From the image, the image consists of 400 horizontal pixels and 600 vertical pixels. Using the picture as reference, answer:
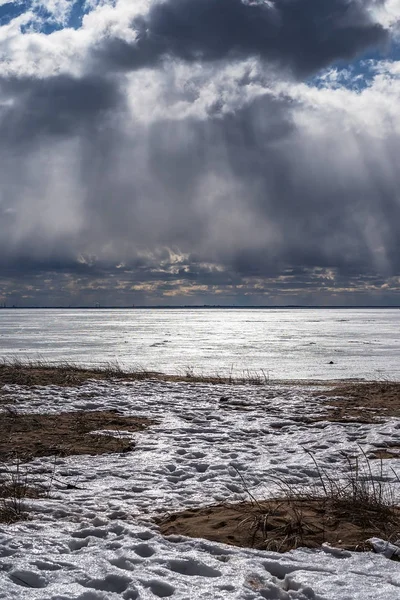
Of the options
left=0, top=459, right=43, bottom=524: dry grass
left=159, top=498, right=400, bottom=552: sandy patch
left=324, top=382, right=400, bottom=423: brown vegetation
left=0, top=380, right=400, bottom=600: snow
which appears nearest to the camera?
left=0, top=380, right=400, bottom=600: snow

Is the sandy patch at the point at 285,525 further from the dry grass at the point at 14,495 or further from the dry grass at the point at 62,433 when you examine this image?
the dry grass at the point at 62,433

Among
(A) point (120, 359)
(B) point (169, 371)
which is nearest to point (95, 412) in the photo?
→ (B) point (169, 371)

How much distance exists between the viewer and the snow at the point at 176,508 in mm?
4477

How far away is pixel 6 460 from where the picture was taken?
8.69m

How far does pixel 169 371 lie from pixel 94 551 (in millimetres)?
23778

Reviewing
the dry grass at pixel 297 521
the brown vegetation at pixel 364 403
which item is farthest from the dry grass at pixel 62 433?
the brown vegetation at pixel 364 403

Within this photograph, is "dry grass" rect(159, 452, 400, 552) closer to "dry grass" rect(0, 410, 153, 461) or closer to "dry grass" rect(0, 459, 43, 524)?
"dry grass" rect(0, 459, 43, 524)

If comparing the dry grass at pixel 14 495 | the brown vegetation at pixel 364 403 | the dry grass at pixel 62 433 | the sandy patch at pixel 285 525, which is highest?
the dry grass at pixel 14 495

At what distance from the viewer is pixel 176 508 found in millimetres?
6570

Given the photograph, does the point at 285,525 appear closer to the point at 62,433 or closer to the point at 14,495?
the point at 14,495

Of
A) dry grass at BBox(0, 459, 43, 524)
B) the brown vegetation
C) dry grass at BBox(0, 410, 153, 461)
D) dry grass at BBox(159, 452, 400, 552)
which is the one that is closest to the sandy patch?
dry grass at BBox(159, 452, 400, 552)

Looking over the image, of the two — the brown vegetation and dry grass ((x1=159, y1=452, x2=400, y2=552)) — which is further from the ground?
dry grass ((x1=159, y1=452, x2=400, y2=552))

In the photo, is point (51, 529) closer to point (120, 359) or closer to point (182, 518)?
point (182, 518)

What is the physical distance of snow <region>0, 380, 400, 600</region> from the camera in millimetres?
4477
